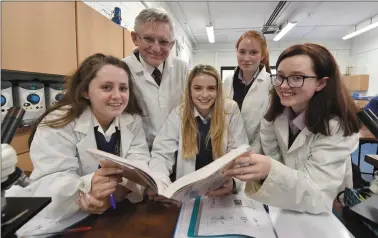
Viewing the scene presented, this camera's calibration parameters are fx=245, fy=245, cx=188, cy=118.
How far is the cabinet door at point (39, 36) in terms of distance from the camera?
134 cm

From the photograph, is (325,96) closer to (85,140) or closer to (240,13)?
(85,140)

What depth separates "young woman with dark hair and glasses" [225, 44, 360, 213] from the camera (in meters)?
0.85

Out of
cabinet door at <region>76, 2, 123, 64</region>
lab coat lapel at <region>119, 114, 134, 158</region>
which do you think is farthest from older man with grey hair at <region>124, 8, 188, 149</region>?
cabinet door at <region>76, 2, 123, 64</region>

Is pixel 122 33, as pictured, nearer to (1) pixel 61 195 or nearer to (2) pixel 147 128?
(2) pixel 147 128

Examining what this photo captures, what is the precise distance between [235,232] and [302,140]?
549 millimetres

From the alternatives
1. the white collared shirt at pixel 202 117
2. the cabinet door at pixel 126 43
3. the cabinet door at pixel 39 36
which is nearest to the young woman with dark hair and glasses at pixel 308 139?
the white collared shirt at pixel 202 117

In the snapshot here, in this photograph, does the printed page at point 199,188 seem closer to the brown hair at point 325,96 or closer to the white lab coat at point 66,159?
the white lab coat at point 66,159

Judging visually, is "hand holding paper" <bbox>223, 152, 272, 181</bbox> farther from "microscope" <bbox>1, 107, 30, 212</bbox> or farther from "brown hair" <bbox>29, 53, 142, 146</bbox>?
"brown hair" <bbox>29, 53, 142, 146</bbox>

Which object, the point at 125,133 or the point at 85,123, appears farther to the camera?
the point at 125,133

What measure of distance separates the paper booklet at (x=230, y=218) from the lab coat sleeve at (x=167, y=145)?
46 cm

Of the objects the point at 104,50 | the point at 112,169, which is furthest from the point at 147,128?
the point at 104,50

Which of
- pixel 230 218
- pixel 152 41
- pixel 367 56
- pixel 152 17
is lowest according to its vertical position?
pixel 230 218

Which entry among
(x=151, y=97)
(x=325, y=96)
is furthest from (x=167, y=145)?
(x=325, y=96)

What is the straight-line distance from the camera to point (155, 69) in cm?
162
